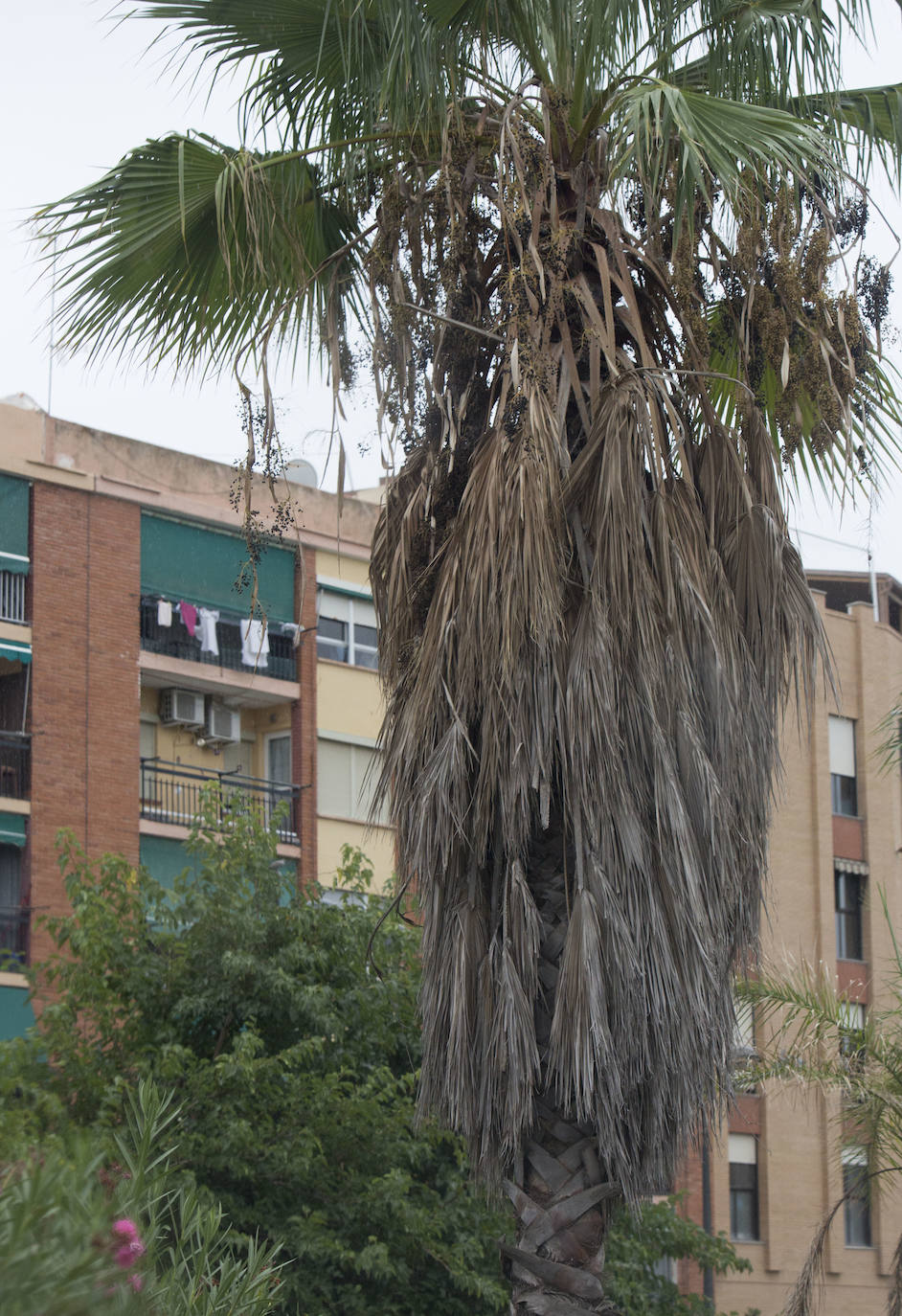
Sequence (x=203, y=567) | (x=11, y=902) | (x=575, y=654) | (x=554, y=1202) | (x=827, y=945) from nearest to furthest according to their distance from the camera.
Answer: (x=554, y=1202), (x=575, y=654), (x=11, y=902), (x=203, y=567), (x=827, y=945)

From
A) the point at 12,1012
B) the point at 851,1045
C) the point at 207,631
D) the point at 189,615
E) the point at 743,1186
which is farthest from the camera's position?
the point at 743,1186

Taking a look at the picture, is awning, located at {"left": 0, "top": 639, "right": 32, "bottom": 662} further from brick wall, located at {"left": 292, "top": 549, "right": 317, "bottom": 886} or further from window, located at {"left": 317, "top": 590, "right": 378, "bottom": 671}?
window, located at {"left": 317, "top": 590, "right": 378, "bottom": 671}

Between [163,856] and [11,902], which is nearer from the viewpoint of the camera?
[11,902]

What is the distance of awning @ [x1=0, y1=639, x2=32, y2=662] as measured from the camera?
91.4 feet

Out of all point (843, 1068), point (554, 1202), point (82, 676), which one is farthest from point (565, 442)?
point (82, 676)

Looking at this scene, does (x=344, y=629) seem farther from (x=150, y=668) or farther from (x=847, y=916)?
(x=847, y=916)

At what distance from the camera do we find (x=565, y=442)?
8234 mm

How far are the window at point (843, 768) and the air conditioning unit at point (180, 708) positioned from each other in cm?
1313

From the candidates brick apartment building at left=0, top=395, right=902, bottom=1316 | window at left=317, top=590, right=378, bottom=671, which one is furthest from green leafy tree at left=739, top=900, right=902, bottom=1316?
window at left=317, top=590, right=378, bottom=671

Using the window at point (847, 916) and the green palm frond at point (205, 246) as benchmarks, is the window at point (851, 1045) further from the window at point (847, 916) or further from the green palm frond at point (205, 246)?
the window at point (847, 916)

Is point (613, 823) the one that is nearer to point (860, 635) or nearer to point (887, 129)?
point (887, 129)

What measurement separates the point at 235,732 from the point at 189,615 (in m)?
2.56

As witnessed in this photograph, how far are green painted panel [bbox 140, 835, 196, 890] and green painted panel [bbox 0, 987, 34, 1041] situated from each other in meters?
3.03

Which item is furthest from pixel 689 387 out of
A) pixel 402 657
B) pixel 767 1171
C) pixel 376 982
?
pixel 767 1171
